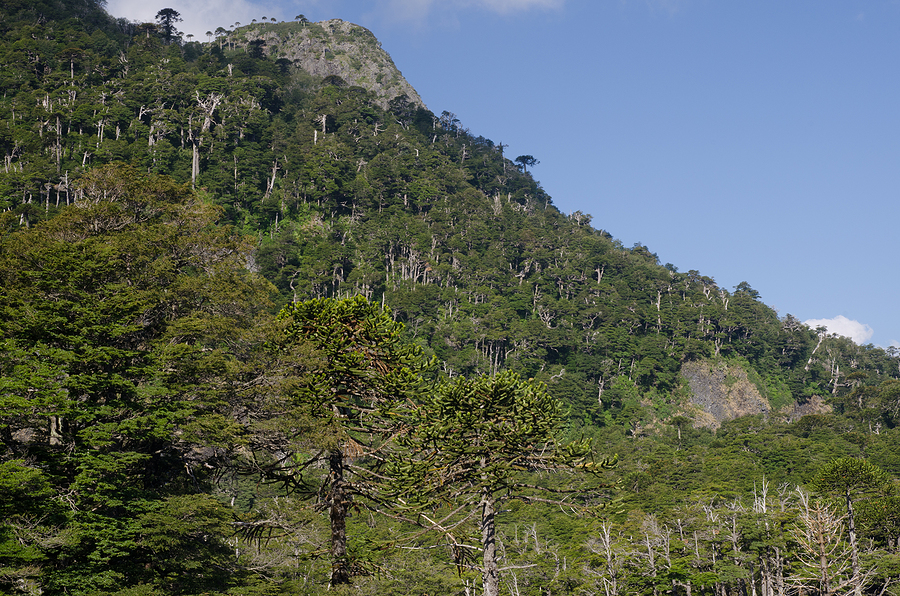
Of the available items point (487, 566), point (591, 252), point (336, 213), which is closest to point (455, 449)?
point (487, 566)

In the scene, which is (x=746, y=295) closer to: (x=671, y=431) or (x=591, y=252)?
(x=591, y=252)

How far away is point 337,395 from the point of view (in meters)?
23.9

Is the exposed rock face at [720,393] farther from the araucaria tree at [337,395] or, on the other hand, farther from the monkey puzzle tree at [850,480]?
the araucaria tree at [337,395]

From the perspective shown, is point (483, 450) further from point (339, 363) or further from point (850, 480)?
point (850, 480)

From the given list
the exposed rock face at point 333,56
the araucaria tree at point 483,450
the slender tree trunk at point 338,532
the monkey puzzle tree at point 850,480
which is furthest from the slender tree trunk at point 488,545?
the exposed rock face at point 333,56

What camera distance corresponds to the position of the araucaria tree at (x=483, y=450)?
78.5ft

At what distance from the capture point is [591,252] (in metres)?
124

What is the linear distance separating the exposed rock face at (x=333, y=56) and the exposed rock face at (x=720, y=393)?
116 metres

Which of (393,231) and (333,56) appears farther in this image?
(333,56)

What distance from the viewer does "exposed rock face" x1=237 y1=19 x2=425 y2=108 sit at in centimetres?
18662

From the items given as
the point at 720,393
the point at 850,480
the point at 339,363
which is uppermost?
the point at 339,363

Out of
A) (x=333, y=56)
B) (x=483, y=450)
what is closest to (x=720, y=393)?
(x=483, y=450)

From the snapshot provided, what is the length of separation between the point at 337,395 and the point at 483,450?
5816 millimetres

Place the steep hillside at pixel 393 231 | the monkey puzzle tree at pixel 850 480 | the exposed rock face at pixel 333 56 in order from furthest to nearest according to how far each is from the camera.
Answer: the exposed rock face at pixel 333 56
the steep hillside at pixel 393 231
the monkey puzzle tree at pixel 850 480
